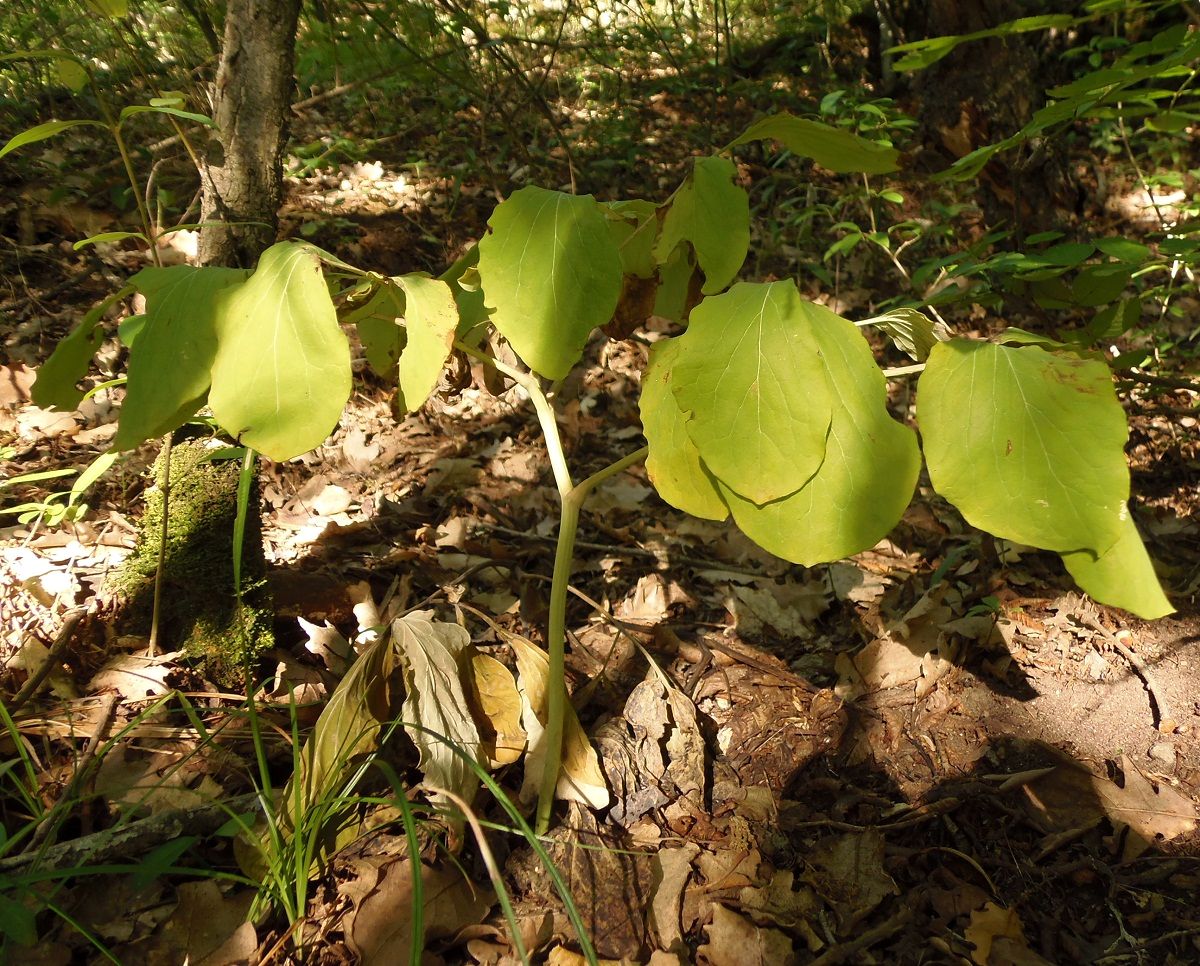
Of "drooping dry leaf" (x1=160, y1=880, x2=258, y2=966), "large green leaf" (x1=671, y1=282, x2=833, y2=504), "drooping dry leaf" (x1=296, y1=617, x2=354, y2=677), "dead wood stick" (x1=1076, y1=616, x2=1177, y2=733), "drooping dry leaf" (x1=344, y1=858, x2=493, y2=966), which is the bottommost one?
"dead wood stick" (x1=1076, y1=616, x2=1177, y2=733)

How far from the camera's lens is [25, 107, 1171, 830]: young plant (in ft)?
2.44

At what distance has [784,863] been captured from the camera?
4.35 ft

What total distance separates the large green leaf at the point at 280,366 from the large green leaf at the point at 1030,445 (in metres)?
Answer: 0.61

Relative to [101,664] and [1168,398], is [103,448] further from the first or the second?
[1168,398]

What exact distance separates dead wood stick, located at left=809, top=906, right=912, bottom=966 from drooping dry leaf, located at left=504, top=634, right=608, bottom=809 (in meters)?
0.39

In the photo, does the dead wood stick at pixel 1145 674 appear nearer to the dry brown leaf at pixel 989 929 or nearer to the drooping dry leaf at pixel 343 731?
the dry brown leaf at pixel 989 929

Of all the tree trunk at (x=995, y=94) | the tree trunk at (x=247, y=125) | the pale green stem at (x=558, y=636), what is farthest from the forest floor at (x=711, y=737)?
the tree trunk at (x=995, y=94)

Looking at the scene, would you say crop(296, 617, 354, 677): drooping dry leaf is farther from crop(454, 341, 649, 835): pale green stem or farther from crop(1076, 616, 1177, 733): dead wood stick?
crop(1076, 616, 1177, 733): dead wood stick

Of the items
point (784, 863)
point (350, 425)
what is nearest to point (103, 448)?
point (350, 425)

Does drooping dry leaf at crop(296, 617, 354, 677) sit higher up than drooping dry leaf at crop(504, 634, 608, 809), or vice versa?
drooping dry leaf at crop(504, 634, 608, 809)

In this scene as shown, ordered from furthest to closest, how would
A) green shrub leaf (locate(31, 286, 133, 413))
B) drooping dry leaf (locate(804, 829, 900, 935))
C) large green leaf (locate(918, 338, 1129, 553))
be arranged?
drooping dry leaf (locate(804, 829, 900, 935)) → green shrub leaf (locate(31, 286, 133, 413)) → large green leaf (locate(918, 338, 1129, 553))

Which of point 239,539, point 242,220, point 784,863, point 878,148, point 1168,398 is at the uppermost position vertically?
point 878,148

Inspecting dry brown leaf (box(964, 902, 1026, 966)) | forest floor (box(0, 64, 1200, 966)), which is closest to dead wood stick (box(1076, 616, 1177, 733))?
forest floor (box(0, 64, 1200, 966))

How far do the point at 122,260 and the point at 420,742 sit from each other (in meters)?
3.00
